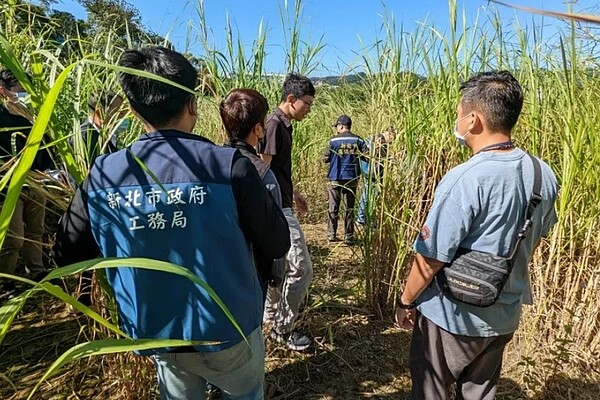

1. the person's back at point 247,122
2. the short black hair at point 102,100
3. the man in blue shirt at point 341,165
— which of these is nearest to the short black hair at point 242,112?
the person's back at point 247,122

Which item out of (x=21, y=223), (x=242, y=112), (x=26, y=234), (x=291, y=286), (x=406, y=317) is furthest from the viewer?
(x=26, y=234)

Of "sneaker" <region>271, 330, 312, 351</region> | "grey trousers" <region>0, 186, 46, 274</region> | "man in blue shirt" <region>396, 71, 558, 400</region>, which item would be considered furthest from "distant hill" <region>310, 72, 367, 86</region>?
"grey trousers" <region>0, 186, 46, 274</region>

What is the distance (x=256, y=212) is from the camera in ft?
3.51

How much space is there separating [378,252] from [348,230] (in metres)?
1.42

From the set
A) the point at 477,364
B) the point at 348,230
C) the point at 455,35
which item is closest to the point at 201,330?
the point at 477,364

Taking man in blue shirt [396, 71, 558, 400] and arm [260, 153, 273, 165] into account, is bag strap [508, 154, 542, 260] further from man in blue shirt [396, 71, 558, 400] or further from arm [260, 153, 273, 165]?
arm [260, 153, 273, 165]

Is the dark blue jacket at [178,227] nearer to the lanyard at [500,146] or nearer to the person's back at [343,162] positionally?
the lanyard at [500,146]

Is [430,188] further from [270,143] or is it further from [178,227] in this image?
[178,227]

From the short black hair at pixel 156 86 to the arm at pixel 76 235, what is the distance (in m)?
0.25

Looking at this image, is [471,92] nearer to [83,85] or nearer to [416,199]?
[416,199]

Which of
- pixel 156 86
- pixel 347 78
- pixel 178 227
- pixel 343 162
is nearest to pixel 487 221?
pixel 178 227

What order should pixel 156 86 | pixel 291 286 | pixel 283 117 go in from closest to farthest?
pixel 156 86 < pixel 291 286 < pixel 283 117

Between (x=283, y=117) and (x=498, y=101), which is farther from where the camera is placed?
(x=283, y=117)

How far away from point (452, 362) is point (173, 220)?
1085mm
